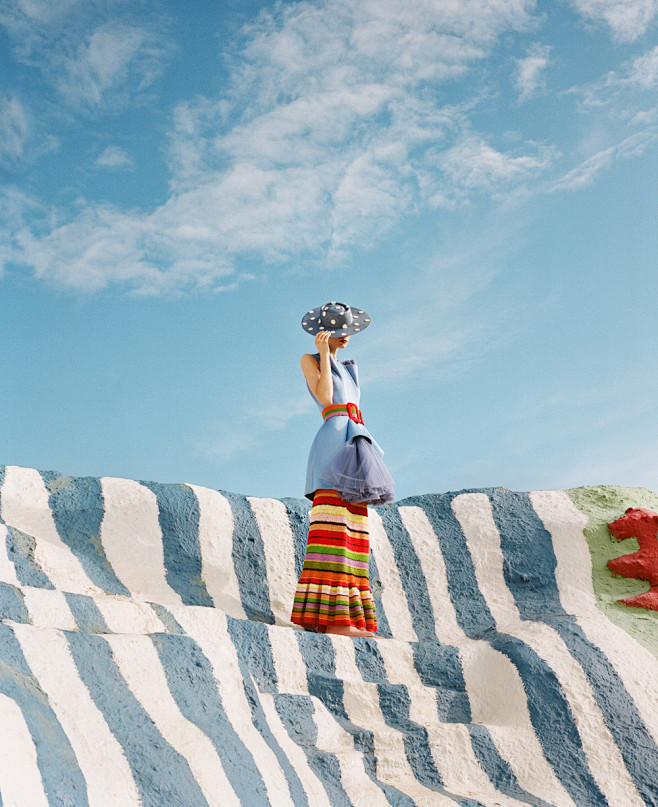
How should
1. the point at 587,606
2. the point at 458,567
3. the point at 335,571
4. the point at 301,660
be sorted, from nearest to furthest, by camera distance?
the point at 301,660, the point at 335,571, the point at 587,606, the point at 458,567

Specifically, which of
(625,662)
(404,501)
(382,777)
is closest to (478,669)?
(625,662)

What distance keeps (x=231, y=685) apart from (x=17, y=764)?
115 centimetres

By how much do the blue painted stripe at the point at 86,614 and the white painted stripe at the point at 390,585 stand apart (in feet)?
6.26

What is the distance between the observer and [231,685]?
3.32 meters

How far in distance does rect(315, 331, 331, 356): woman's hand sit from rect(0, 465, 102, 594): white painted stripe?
1.86 metres

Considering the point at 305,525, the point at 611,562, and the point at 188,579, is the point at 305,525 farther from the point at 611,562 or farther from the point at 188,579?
the point at 611,562

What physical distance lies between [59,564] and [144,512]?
737 millimetres

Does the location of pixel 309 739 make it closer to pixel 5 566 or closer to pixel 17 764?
A: pixel 17 764

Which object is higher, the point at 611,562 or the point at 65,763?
the point at 611,562

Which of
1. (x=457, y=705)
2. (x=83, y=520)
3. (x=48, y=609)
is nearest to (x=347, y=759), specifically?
(x=457, y=705)

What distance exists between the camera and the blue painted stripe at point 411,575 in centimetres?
521

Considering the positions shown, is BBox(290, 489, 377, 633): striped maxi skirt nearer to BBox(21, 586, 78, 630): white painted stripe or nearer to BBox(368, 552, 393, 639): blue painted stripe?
BBox(368, 552, 393, 639): blue painted stripe

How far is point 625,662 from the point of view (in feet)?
13.3

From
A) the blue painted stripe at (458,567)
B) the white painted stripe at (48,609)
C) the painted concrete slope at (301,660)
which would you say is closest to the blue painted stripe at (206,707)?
the painted concrete slope at (301,660)
